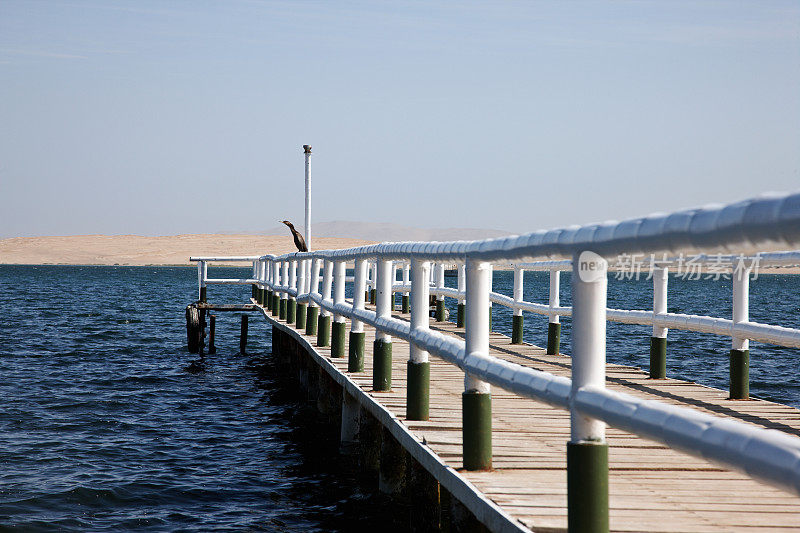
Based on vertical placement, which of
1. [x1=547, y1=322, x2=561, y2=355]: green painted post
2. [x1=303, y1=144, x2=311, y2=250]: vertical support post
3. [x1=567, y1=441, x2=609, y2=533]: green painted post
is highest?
[x1=303, y1=144, x2=311, y2=250]: vertical support post

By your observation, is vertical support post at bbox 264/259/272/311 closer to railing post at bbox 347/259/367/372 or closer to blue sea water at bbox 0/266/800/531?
blue sea water at bbox 0/266/800/531

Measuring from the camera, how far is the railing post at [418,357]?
19.7 ft

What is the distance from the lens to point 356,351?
900cm

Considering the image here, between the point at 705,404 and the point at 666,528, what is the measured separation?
142 inches

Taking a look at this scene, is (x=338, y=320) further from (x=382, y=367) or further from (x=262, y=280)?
(x=262, y=280)

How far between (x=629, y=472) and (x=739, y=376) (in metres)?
3.00

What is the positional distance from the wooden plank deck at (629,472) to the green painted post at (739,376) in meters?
0.16

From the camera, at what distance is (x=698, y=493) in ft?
14.4

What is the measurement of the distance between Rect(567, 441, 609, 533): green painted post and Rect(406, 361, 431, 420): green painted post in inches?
122

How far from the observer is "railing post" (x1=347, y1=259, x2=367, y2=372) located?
8.78 m

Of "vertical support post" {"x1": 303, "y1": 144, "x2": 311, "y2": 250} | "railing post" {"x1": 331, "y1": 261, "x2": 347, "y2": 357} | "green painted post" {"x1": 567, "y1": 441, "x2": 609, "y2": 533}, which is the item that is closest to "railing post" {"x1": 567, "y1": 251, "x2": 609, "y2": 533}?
"green painted post" {"x1": 567, "y1": 441, "x2": 609, "y2": 533}

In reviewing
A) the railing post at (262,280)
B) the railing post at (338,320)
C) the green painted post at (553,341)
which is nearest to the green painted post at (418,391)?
the railing post at (338,320)

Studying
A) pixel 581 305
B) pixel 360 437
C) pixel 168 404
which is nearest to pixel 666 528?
pixel 581 305

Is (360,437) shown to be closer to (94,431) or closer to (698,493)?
(698,493)
